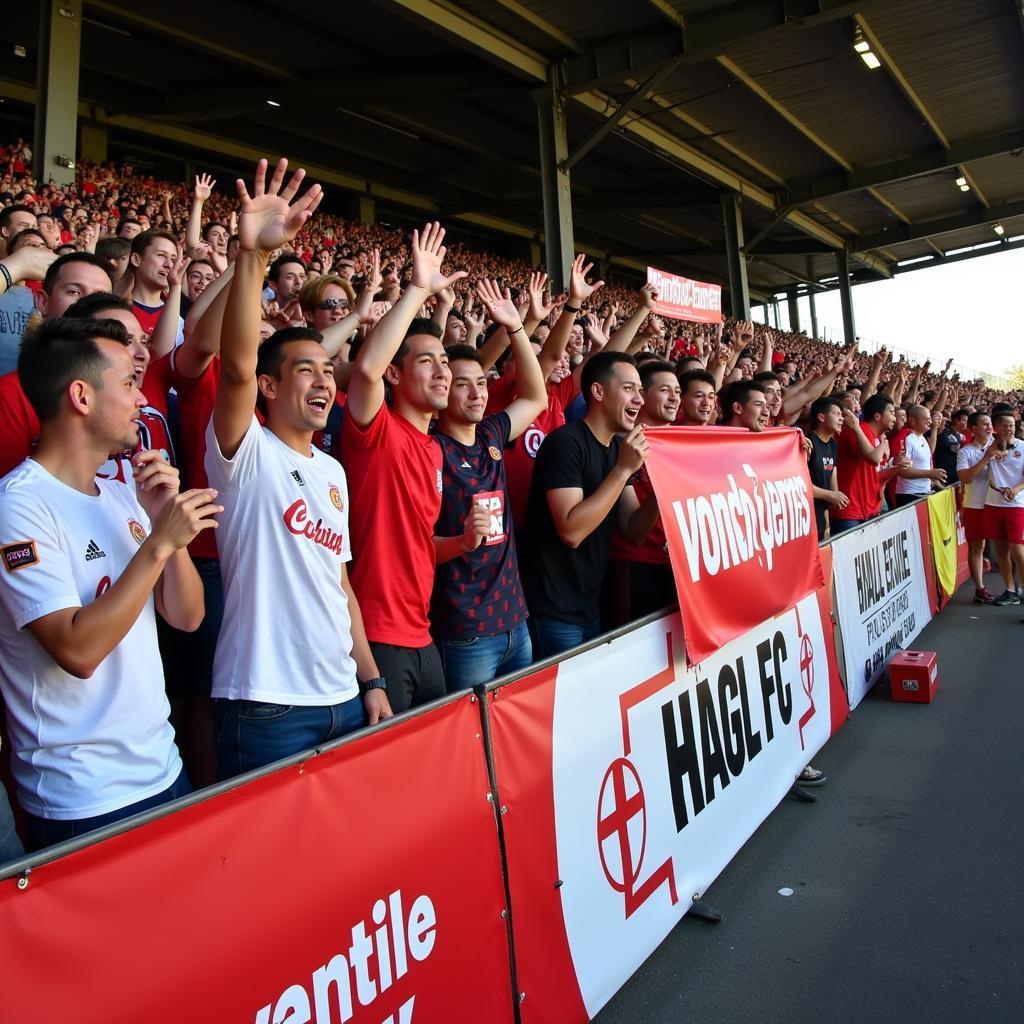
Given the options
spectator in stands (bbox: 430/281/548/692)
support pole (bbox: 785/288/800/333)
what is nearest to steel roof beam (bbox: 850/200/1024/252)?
support pole (bbox: 785/288/800/333)

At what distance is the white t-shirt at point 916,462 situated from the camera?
9.09 meters

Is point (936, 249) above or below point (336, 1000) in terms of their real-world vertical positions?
above

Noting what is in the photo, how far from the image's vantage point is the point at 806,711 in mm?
4637

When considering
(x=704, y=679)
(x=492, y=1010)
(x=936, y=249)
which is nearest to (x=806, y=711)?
(x=704, y=679)

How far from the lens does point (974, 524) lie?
9250 mm

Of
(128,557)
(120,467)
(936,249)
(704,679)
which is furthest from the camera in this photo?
(936,249)

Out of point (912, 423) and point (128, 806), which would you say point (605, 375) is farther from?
point (912, 423)

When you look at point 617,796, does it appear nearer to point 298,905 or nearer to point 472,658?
point 472,658

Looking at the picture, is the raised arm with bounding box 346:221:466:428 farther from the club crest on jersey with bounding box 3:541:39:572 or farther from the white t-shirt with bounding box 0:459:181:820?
the club crest on jersey with bounding box 3:541:39:572

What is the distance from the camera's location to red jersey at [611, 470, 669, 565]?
4.05 metres

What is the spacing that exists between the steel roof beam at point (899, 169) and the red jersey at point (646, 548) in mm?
22552

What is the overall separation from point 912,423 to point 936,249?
2986 centimetres

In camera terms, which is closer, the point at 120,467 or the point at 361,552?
the point at 120,467

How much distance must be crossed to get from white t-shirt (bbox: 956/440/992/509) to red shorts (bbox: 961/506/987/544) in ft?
0.18
